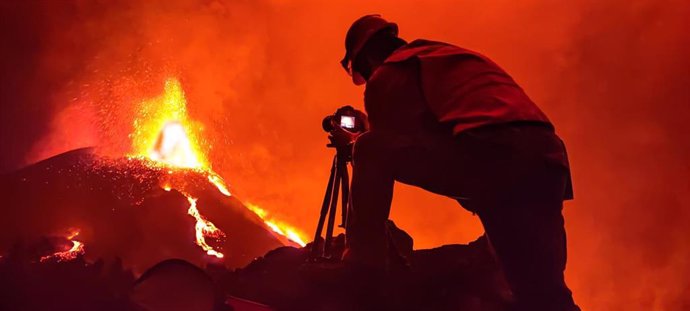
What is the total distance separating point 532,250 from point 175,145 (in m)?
3.37

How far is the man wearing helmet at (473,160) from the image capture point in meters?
1.42

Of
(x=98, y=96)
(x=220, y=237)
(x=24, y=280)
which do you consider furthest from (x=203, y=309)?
(x=98, y=96)

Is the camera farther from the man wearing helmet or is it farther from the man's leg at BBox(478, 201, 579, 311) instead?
the man's leg at BBox(478, 201, 579, 311)

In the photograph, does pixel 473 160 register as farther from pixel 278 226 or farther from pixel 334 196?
pixel 278 226

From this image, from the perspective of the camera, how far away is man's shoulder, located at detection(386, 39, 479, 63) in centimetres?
161

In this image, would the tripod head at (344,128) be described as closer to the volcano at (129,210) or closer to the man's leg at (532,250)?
the man's leg at (532,250)

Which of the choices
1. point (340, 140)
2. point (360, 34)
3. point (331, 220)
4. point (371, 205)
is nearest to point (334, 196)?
point (331, 220)

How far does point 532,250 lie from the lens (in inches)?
55.4

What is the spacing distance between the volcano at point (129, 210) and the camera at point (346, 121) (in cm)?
207

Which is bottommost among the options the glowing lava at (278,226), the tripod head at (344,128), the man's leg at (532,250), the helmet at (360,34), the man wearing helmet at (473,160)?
the man's leg at (532,250)

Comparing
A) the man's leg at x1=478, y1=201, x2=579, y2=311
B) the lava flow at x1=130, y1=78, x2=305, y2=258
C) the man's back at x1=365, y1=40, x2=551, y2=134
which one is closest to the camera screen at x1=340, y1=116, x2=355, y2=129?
the man's back at x1=365, y1=40, x2=551, y2=134

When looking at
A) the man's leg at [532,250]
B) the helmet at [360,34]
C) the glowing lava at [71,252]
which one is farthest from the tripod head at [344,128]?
the glowing lava at [71,252]

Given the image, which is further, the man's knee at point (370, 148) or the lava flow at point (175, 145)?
the lava flow at point (175, 145)

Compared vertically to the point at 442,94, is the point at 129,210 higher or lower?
higher
